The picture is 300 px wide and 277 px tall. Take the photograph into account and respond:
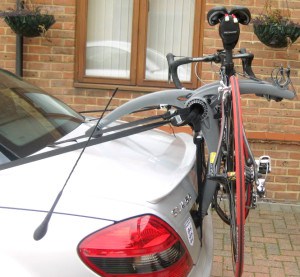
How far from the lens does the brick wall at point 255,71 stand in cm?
563

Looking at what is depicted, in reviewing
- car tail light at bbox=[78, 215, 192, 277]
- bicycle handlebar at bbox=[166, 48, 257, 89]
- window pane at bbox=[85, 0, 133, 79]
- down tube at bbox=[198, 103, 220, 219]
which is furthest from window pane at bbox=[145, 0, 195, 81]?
car tail light at bbox=[78, 215, 192, 277]

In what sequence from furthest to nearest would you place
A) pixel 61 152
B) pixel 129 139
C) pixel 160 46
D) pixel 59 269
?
pixel 160 46 < pixel 129 139 < pixel 61 152 < pixel 59 269

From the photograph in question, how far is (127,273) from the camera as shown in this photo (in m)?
2.03

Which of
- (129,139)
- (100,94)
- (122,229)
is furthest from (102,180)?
(100,94)

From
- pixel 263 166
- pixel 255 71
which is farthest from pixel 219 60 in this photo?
pixel 255 71

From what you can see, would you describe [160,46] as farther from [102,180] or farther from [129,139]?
[102,180]

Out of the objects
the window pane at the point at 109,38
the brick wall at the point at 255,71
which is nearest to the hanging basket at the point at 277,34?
the brick wall at the point at 255,71

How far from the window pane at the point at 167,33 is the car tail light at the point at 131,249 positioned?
402 cm

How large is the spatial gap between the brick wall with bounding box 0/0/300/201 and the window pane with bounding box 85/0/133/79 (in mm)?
264

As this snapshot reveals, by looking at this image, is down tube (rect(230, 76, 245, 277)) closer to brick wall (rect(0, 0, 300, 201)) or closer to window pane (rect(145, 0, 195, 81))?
brick wall (rect(0, 0, 300, 201))

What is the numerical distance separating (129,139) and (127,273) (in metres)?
1.03

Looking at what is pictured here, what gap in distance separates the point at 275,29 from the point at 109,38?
188 centimetres

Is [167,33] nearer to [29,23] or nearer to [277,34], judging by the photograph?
[277,34]

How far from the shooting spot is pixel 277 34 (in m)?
5.26
